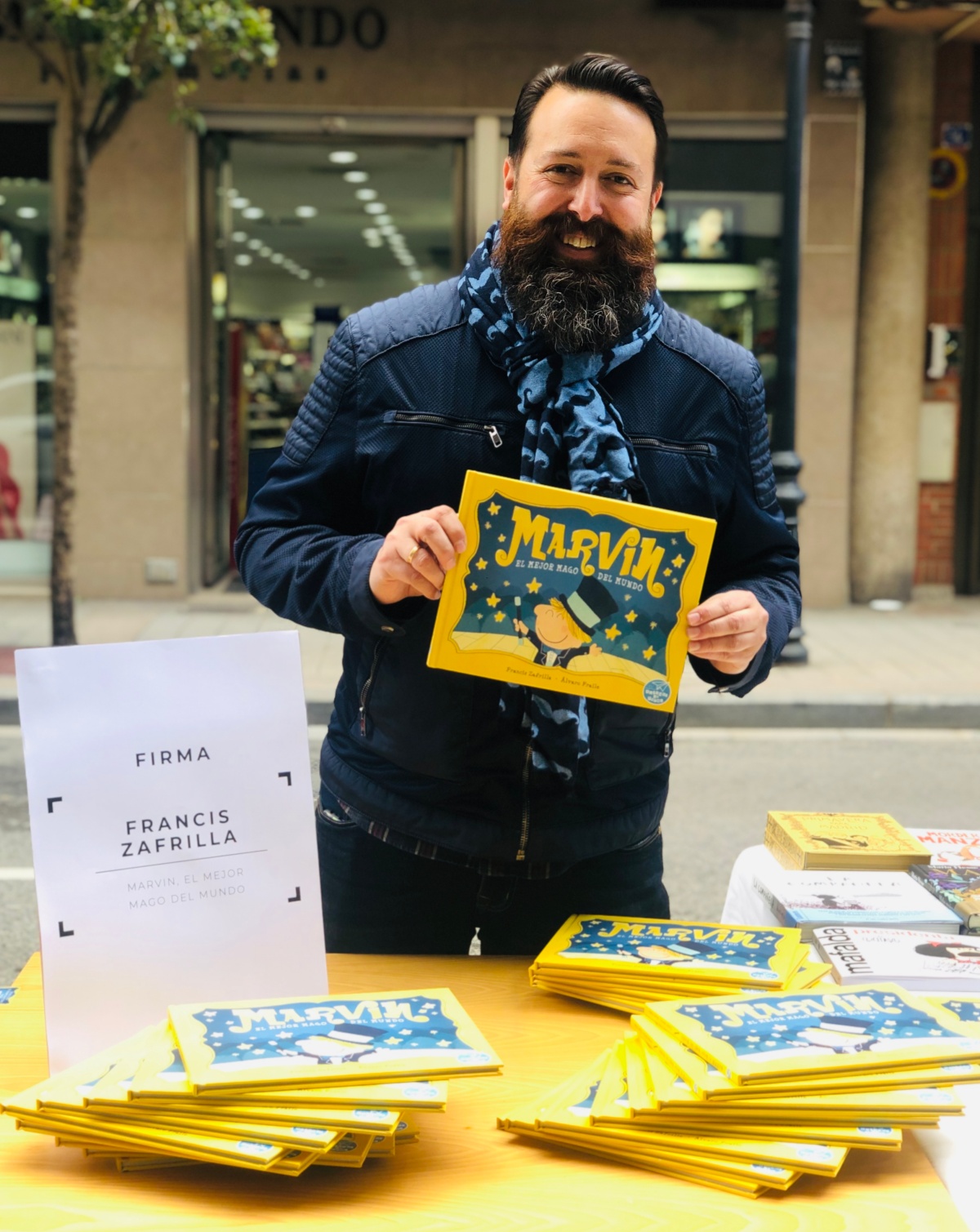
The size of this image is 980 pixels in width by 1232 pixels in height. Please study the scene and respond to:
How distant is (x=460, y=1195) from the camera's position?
159cm

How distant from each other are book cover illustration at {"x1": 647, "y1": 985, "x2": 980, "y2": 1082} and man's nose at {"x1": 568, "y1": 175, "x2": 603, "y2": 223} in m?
1.12

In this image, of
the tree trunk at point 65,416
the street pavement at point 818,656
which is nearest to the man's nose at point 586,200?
the street pavement at point 818,656

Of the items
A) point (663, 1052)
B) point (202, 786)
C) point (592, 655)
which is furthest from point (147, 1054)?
point (592, 655)

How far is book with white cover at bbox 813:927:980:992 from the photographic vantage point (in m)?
2.09

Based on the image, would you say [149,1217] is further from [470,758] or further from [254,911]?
[470,758]

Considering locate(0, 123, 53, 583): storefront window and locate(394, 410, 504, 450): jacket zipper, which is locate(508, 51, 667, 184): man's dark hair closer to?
locate(394, 410, 504, 450): jacket zipper

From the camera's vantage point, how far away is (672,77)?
10.9 meters

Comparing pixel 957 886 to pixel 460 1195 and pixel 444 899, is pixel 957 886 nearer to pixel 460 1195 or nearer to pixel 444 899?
pixel 444 899

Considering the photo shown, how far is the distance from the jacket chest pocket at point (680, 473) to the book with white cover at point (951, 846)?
31.9 inches

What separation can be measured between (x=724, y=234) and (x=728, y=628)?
990cm

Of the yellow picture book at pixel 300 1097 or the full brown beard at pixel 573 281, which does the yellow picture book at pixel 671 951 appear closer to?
the yellow picture book at pixel 300 1097

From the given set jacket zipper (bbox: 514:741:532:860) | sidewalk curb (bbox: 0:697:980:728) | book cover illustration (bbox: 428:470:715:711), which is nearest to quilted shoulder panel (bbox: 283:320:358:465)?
book cover illustration (bbox: 428:470:715:711)

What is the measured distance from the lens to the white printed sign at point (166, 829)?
1777 mm

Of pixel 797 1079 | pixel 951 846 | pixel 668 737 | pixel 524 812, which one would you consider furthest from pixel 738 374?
pixel 797 1079
